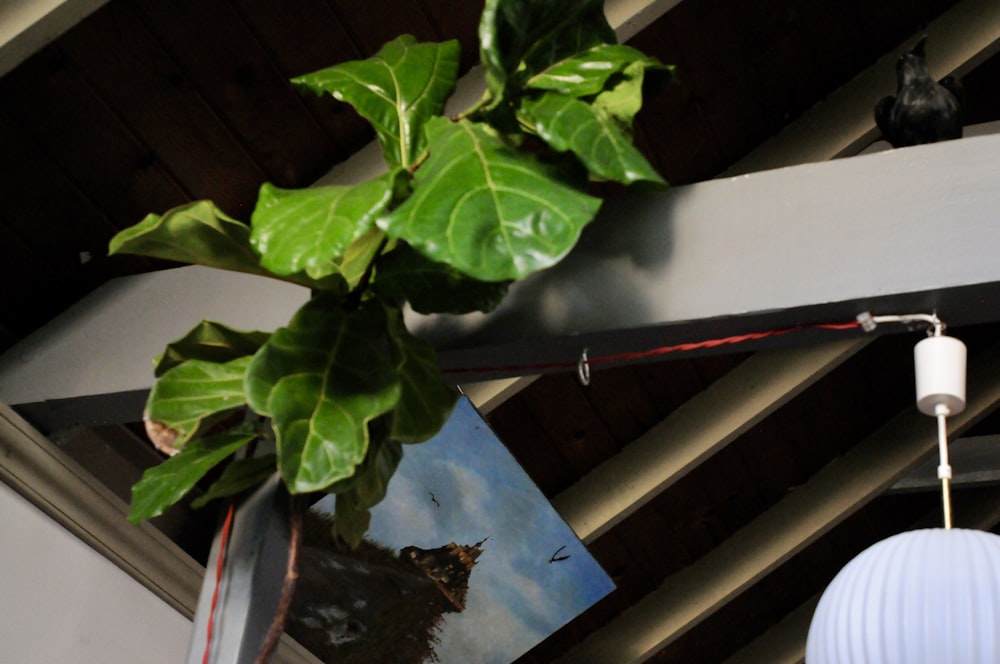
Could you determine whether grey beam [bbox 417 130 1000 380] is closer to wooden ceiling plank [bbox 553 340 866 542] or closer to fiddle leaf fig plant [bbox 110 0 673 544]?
fiddle leaf fig plant [bbox 110 0 673 544]

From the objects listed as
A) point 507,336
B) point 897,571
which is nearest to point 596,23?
point 507,336

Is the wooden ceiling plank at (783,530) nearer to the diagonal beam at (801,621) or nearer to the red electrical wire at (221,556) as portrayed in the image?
the diagonal beam at (801,621)

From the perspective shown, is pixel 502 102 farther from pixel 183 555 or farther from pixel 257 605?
pixel 183 555

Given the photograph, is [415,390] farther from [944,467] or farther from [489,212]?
[944,467]

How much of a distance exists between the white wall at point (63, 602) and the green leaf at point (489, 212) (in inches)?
47.2

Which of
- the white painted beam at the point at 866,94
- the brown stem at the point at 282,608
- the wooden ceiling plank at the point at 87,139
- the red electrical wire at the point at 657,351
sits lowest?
the white painted beam at the point at 866,94

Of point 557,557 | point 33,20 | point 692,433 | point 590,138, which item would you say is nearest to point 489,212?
point 590,138

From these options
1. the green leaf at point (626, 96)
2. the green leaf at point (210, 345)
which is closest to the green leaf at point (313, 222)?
the green leaf at point (210, 345)

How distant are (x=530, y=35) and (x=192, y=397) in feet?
2.27

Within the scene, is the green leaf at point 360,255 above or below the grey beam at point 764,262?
above

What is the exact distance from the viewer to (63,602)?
7.56 ft

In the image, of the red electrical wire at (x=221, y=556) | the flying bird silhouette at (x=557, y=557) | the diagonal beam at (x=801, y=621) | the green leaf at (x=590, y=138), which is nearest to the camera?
the green leaf at (x=590, y=138)

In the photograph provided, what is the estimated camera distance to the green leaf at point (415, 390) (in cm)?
164

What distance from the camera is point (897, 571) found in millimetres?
1501
